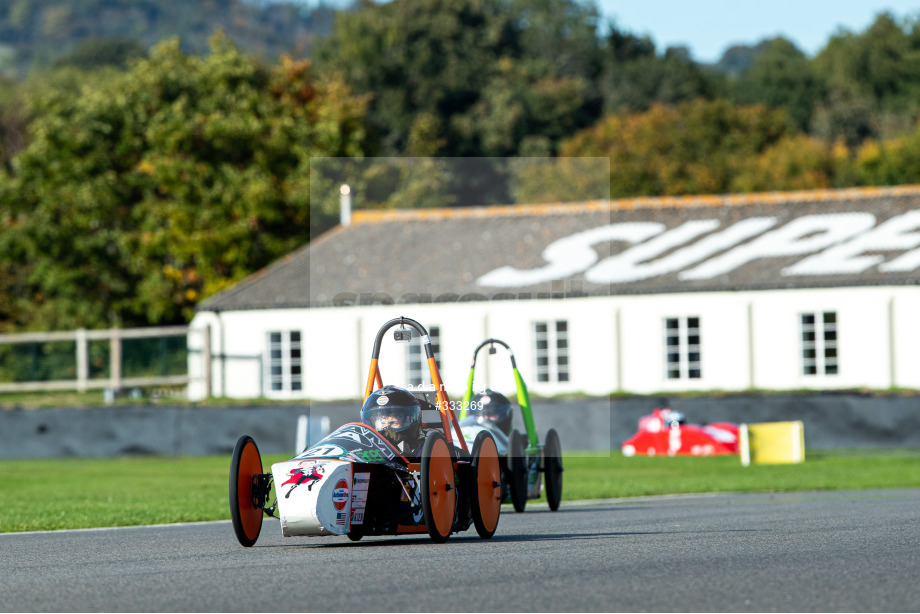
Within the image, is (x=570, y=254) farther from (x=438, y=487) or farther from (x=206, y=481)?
(x=438, y=487)

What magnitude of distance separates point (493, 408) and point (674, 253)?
25.3 metres

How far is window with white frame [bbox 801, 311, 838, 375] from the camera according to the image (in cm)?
3778

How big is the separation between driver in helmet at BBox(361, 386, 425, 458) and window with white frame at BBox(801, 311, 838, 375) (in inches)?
1045

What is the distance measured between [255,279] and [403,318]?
107ft

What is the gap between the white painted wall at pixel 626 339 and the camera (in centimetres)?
3703

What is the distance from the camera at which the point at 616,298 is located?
130 feet

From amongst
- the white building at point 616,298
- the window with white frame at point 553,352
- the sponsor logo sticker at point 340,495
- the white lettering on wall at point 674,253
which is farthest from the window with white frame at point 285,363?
the sponsor logo sticker at point 340,495

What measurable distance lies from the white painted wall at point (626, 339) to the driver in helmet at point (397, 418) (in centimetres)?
2271

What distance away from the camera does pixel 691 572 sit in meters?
9.70

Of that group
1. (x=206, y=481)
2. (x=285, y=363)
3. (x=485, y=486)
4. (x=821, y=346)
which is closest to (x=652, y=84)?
(x=285, y=363)

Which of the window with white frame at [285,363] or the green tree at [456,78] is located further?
the green tree at [456,78]

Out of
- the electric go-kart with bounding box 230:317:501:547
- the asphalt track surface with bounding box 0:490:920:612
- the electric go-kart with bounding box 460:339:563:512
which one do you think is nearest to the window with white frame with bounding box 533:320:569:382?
the electric go-kart with bounding box 460:339:563:512

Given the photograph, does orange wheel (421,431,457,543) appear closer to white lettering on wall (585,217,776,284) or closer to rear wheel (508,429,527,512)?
rear wheel (508,429,527,512)

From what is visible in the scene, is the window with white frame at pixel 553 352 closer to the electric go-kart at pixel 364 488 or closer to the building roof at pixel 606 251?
the building roof at pixel 606 251
